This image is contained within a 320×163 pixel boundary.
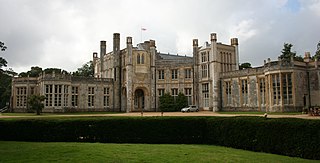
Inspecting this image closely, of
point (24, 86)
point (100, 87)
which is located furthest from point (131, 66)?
point (24, 86)

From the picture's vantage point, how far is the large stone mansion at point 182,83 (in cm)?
3641

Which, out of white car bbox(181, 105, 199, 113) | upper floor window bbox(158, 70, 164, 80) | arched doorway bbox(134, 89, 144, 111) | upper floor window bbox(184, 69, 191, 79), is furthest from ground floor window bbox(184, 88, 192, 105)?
arched doorway bbox(134, 89, 144, 111)

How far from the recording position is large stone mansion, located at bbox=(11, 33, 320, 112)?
36406 millimetres

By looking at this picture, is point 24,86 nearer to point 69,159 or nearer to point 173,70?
point 173,70

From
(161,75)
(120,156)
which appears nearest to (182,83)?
(161,75)

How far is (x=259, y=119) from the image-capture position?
13.4 metres

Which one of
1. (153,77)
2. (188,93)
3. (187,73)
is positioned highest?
(187,73)

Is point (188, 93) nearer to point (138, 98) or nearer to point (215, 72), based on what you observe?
point (215, 72)

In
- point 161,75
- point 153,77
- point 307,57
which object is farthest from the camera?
point 161,75

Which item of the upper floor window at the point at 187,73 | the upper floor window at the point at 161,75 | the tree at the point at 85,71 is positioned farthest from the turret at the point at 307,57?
the tree at the point at 85,71

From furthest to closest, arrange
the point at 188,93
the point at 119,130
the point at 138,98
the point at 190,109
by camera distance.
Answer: the point at 138,98
the point at 188,93
the point at 190,109
the point at 119,130

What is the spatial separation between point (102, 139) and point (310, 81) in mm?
31188

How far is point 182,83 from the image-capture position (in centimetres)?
5091

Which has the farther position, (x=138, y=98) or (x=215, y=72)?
(x=138, y=98)
